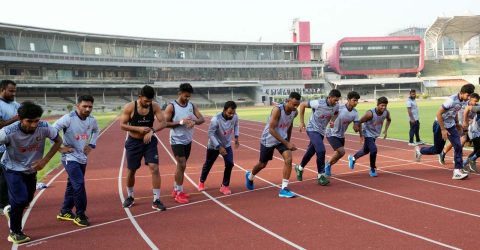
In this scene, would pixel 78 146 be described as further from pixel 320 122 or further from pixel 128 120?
pixel 320 122

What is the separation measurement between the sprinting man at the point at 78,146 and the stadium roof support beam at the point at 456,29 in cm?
8762

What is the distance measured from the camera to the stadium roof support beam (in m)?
82.1

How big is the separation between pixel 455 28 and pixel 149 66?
61.0 meters

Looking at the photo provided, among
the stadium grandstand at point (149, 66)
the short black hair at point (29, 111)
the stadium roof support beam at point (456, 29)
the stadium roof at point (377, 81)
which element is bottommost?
the short black hair at point (29, 111)

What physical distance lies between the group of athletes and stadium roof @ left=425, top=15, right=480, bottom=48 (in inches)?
3286

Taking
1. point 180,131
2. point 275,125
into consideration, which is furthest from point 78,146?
point 275,125

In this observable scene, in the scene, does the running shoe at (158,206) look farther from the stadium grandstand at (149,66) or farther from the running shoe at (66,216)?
the stadium grandstand at (149,66)

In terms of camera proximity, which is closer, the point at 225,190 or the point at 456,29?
the point at 225,190

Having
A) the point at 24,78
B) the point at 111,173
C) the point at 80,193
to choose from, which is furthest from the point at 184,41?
the point at 80,193

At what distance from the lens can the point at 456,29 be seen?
86625mm

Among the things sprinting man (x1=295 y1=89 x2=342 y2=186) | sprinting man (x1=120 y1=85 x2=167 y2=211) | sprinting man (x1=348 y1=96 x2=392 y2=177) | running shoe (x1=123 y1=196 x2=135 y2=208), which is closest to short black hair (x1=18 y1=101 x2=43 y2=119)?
sprinting man (x1=120 y1=85 x2=167 y2=211)

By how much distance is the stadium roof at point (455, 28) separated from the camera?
269 feet

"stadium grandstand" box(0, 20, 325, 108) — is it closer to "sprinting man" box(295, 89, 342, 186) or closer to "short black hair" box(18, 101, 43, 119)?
"sprinting man" box(295, 89, 342, 186)

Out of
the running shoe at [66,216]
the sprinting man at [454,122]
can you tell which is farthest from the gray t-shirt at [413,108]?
the running shoe at [66,216]
